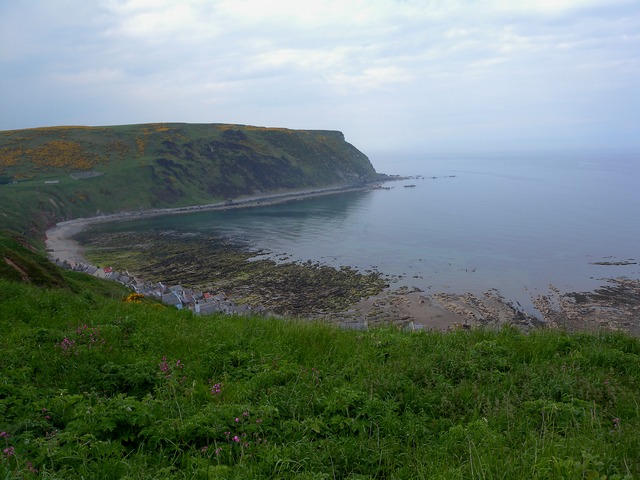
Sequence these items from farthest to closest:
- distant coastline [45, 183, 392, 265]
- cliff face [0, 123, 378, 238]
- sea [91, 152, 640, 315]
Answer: cliff face [0, 123, 378, 238] → distant coastline [45, 183, 392, 265] → sea [91, 152, 640, 315]

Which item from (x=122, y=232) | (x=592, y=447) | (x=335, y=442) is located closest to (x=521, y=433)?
(x=592, y=447)

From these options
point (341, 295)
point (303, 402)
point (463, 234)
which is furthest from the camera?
point (463, 234)

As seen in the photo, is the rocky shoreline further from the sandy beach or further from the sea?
the sea

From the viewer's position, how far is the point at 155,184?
114938mm

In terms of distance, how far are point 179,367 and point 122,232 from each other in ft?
268

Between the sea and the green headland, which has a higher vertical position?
the green headland

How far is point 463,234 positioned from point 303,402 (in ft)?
228

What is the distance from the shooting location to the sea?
4772 cm

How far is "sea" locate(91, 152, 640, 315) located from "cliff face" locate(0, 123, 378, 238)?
15.3 metres

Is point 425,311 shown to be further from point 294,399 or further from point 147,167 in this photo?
point 147,167

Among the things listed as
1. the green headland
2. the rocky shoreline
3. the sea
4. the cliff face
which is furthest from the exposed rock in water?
the cliff face

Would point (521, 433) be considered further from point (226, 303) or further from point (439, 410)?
point (226, 303)

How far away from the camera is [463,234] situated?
70.9m

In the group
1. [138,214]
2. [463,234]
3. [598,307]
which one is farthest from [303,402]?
[138,214]
